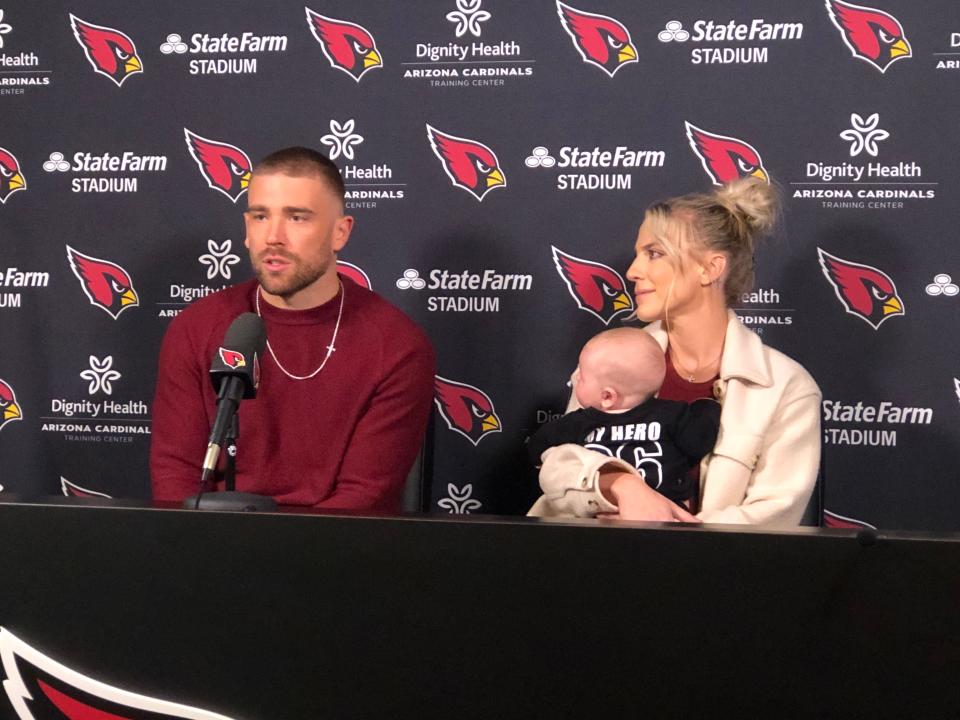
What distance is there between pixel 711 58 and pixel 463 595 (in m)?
2.68

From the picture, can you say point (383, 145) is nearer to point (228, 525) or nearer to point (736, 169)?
point (736, 169)

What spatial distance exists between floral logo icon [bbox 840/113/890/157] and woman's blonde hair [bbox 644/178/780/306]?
2.14 feet

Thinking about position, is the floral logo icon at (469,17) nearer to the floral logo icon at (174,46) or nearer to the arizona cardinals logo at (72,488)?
the floral logo icon at (174,46)

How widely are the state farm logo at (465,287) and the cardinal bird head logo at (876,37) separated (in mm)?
1253

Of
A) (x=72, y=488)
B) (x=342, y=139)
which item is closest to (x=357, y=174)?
(x=342, y=139)

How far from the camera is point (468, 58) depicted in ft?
11.6

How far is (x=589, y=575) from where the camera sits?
3.58 feet

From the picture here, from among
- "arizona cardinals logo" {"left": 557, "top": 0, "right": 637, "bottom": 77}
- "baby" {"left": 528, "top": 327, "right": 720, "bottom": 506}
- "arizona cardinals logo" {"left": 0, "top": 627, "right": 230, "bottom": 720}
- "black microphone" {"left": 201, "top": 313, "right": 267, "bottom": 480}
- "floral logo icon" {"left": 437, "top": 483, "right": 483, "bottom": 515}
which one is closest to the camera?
"arizona cardinals logo" {"left": 0, "top": 627, "right": 230, "bottom": 720}

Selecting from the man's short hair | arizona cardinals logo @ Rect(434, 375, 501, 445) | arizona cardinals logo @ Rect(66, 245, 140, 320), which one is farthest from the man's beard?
arizona cardinals logo @ Rect(66, 245, 140, 320)

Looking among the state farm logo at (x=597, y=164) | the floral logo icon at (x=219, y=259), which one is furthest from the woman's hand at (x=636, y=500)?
the floral logo icon at (x=219, y=259)

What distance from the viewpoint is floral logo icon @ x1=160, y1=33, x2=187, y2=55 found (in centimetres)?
371

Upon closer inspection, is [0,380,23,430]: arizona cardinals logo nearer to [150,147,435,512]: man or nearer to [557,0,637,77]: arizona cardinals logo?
[150,147,435,512]: man

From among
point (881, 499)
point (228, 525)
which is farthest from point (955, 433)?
point (228, 525)

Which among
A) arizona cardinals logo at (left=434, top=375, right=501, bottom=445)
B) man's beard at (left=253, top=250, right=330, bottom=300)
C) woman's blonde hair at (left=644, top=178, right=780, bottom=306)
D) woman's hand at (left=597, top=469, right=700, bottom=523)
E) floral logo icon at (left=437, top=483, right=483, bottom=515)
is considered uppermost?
woman's blonde hair at (left=644, top=178, right=780, bottom=306)
